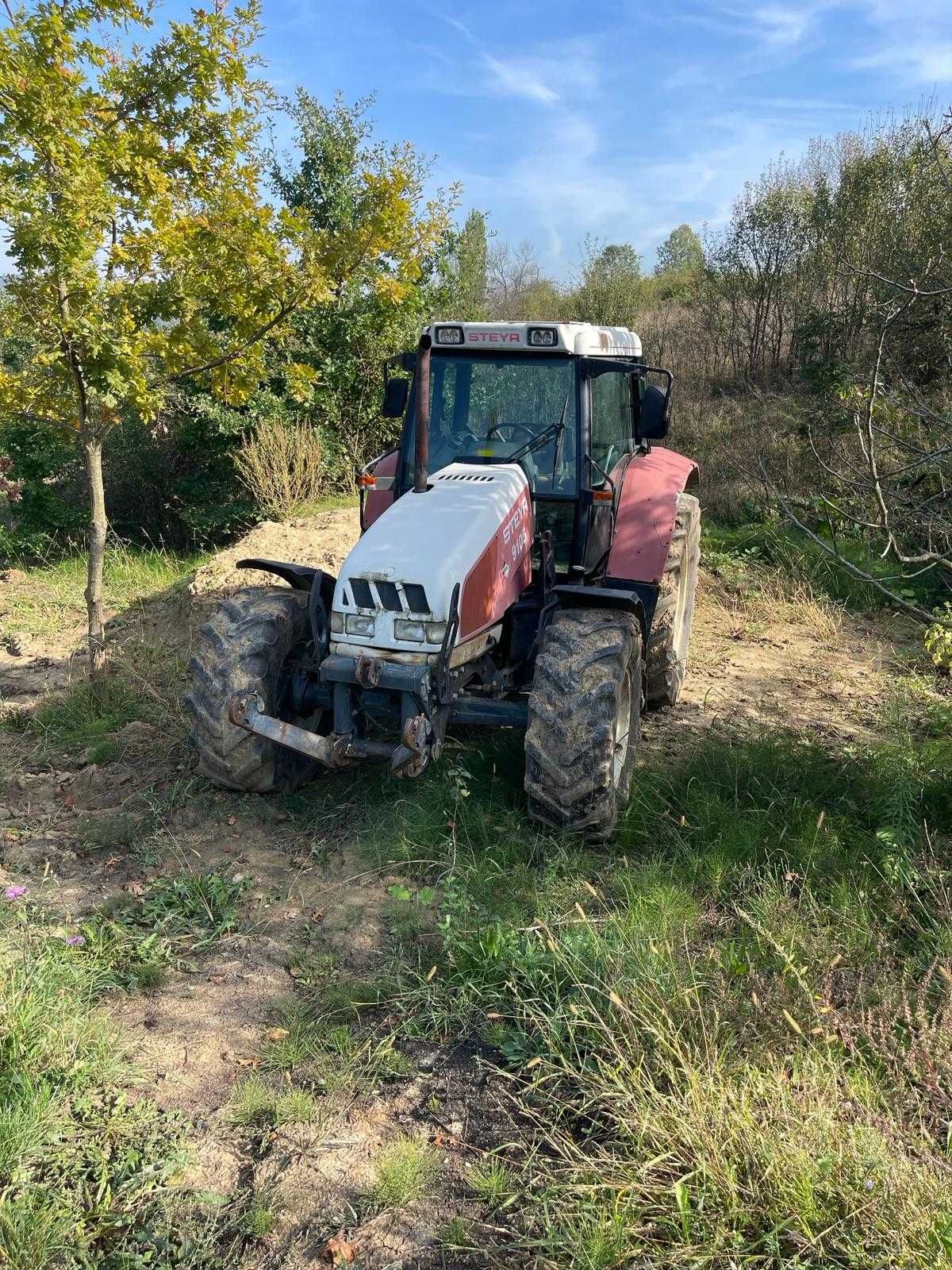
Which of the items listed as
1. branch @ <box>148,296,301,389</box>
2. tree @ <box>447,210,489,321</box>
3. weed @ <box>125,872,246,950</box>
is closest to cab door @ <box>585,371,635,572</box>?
branch @ <box>148,296,301,389</box>

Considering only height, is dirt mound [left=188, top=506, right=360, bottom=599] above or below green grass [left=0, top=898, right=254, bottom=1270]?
above

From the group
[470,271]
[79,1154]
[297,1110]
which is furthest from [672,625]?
[470,271]

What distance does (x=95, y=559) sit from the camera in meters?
5.86

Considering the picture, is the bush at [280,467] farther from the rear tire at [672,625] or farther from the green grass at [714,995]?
the green grass at [714,995]

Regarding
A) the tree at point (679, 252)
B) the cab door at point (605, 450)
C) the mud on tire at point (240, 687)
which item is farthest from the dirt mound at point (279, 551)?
the tree at point (679, 252)

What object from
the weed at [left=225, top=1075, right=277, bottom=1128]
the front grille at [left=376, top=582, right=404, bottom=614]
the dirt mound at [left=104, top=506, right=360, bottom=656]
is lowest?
the weed at [left=225, top=1075, right=277, bottom=1128]

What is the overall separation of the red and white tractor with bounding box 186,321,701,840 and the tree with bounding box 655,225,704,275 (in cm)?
2013

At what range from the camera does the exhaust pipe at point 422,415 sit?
4270 millimetres

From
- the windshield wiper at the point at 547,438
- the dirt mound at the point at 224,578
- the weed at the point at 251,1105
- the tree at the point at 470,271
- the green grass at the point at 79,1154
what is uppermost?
the tree at the point at 470,271

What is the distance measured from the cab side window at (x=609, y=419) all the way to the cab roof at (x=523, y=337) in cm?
20

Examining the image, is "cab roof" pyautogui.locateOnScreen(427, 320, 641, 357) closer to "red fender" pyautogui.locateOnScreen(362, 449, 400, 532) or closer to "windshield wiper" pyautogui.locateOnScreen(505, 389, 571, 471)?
"windshield wiper" pyautogui.locateOnScreen(505, 389, 571, 471)

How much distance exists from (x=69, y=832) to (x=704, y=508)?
8.22m

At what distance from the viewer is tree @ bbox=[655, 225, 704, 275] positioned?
2422 cm

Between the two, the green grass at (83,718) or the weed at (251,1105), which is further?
the green grass at (83,718)
